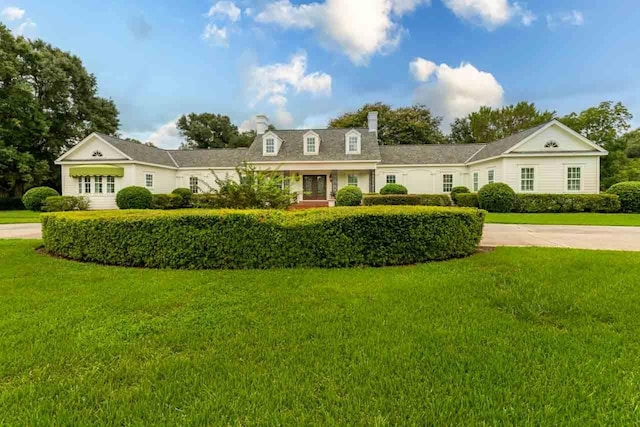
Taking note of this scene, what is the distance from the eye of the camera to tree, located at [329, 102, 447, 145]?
38.6 meters

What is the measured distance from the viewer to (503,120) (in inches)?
1603

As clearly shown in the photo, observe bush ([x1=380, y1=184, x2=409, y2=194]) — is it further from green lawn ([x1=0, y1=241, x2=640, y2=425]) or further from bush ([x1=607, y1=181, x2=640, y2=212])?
green lawn ([x1=0, y1=241, x2=640, y2=425])

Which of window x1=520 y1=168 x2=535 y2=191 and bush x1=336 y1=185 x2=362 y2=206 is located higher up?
window x1=520 y1=168 x2=535 y2=191

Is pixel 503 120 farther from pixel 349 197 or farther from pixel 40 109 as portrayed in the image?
pixel 40 109

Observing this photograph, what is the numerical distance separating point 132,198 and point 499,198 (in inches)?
881

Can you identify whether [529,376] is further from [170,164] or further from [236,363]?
[170,164]

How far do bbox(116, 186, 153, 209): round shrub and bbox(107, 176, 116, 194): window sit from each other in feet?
7.27

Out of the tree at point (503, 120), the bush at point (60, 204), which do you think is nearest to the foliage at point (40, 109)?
the bush at point (60, 204)

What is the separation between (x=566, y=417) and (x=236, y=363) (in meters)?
2.38

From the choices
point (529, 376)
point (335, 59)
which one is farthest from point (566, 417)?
point (335, 59)

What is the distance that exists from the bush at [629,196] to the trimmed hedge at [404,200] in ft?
29.0

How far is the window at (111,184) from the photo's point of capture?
23016 millimetres

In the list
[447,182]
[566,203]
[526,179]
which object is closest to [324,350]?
[566,203]

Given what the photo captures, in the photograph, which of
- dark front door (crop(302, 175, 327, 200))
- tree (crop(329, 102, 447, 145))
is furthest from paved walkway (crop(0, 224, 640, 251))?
tree (crop(329, 102, 447, 145))
